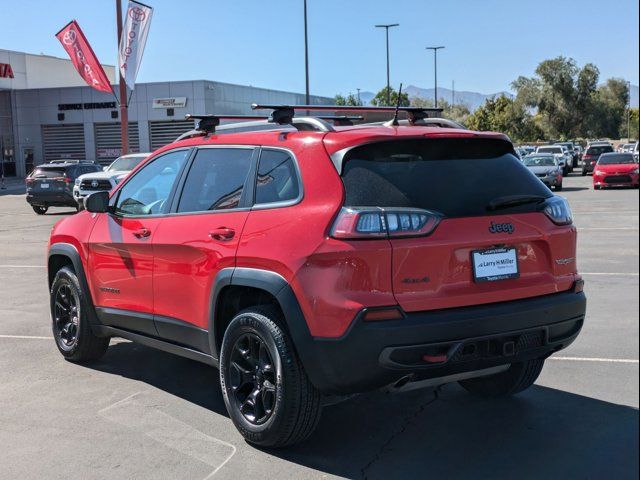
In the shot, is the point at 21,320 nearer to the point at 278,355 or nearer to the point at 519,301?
the point at 278,355

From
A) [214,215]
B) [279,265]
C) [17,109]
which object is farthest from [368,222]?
[17,109]

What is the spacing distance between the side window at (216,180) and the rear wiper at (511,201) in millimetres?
1525

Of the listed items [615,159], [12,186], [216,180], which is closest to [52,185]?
[216,180]

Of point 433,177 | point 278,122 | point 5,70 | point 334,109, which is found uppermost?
point 5,70

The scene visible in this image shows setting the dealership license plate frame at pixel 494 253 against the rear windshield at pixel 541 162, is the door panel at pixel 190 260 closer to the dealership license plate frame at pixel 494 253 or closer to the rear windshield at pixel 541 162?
the dealership license plate frame at pixel 494 253

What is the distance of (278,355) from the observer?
3.99m

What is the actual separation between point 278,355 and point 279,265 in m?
0.50

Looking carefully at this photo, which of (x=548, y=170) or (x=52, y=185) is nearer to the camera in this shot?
(x=52, y=185)

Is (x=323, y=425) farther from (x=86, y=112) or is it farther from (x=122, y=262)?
(x=86, y=112)

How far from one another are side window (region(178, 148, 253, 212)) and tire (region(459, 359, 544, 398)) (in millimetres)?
2134

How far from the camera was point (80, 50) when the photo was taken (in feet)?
84.4

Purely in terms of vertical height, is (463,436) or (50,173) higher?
(50,173)

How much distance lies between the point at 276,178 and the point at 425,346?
136 centimetres

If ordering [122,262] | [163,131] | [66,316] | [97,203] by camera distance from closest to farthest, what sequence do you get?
[122,262] → [97,203] → [66,316] → [163,131]
